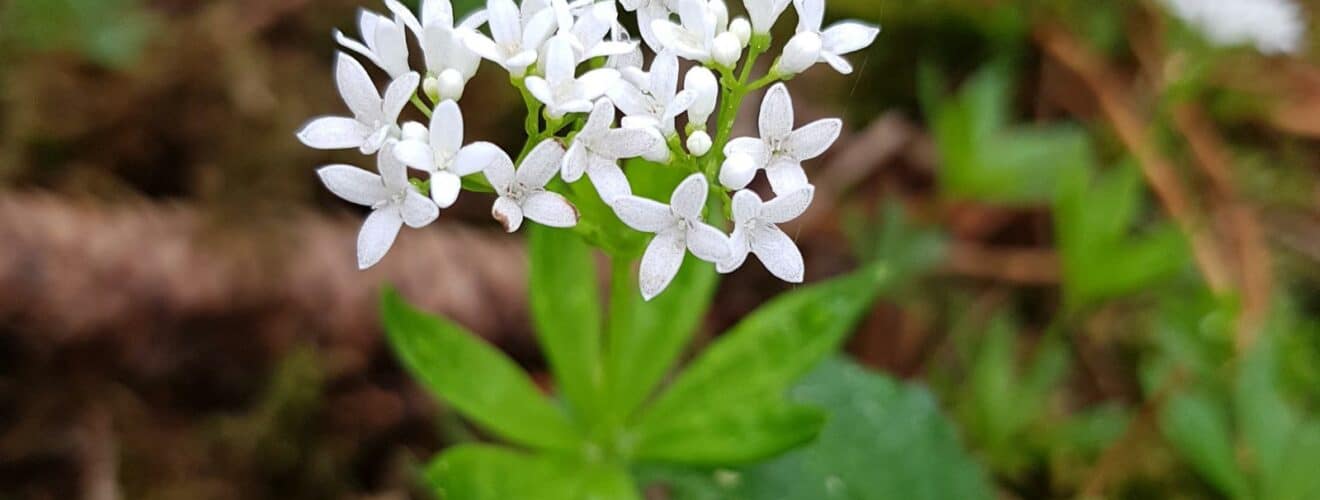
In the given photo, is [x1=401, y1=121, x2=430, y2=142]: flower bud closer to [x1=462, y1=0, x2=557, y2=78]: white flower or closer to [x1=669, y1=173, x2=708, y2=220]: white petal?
[x1=462, y1=0, x2=557, y2=78]: white flower

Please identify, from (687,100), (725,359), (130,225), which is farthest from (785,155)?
(130,225)

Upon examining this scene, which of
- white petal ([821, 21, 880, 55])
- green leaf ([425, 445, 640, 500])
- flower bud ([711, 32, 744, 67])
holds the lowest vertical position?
green leaf ([425, 445, 640, 500])

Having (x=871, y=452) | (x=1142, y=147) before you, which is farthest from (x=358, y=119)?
(x=1142, y=147)

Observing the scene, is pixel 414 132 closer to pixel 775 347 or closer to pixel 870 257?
pixel 775 347

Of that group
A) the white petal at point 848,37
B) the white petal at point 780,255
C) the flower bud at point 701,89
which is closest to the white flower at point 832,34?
the white petal at point 848,37

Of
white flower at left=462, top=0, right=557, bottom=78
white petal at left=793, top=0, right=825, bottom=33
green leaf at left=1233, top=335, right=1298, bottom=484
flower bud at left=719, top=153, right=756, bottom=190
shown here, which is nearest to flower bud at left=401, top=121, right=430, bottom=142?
white flower at left=462, top=0, right=557, bottom=78

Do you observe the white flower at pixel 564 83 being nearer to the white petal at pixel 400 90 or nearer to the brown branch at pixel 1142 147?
the white petal at pixel 400 90
